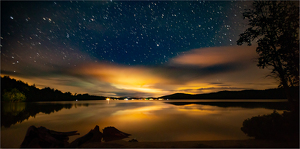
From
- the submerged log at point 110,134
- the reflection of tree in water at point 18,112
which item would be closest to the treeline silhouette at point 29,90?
the reflection of tree in water at point 18,112

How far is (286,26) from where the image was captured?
12312mm

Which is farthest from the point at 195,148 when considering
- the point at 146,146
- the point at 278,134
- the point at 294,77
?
the point at 294,77

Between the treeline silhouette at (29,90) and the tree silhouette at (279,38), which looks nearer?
the tree silhouette at (279,38)

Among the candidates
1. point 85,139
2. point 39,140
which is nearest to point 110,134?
point 85,139

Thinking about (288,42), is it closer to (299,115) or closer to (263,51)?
(263,51)

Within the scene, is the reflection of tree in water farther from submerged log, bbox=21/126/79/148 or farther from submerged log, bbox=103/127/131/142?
submerged log, bbox=21/126/79/148

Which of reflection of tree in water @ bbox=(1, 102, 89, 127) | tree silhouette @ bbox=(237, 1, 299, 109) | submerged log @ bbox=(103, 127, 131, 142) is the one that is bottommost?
reflection of tree in water @ bbox=(1, 102, 89, 127)

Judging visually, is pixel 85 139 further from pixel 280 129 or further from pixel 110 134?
pixel 280 129

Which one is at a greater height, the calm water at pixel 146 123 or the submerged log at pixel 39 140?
the submerged log at pixel 39 140

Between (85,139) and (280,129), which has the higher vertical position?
(280,129)

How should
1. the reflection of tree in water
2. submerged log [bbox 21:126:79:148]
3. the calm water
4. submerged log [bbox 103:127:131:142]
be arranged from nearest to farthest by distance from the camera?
submerged log [bbox 21:126:79:148] → submerged log [bbox 103:127:131:142] → the calm water → the reflection of tree in water

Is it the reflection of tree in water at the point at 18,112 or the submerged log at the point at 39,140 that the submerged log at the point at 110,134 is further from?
the reflection of tree in water at the point at 18,112

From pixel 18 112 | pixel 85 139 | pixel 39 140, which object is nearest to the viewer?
pixel 39 140

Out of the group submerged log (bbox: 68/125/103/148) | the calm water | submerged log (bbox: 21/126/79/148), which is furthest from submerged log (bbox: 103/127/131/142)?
submerged log (bbox: 21/126/79/148)
